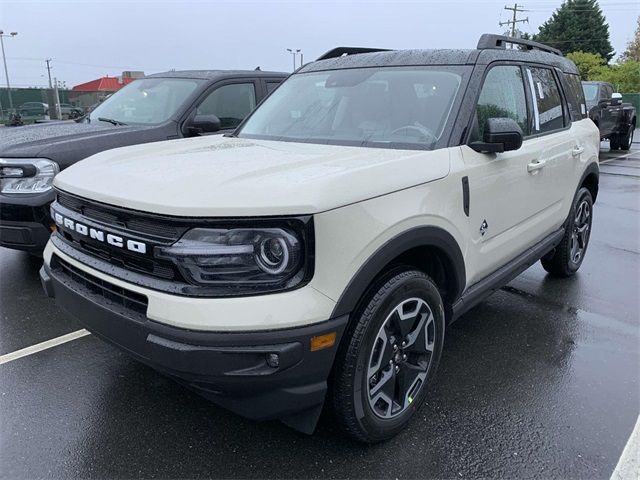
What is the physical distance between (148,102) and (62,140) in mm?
1369

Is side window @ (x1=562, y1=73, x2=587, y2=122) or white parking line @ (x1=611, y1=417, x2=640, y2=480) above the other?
side window @ (x1=562, y1=73, x2=587, y2=122)

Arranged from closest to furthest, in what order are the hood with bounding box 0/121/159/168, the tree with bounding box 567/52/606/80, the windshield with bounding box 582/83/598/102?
1. the hood with bounding box 0/121/159/168
2. the windshield with bounding box 582/83/598/102
3. the tree with bounding box 567/52/606/80

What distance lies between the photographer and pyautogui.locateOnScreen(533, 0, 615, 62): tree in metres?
55.9

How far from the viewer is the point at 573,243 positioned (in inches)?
191

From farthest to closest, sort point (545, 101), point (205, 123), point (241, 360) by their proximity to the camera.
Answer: point (205, 123) < point (545, 101) < point (241, 360)

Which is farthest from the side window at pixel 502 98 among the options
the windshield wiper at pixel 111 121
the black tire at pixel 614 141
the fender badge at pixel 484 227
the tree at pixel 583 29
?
the tree at pixel 583 29

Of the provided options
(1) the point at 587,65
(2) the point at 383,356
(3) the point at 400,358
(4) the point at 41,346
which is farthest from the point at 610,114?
(1) the point at 587,65

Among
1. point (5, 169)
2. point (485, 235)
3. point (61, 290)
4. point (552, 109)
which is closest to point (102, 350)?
point (61, 290)

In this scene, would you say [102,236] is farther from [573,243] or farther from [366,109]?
[573,243]

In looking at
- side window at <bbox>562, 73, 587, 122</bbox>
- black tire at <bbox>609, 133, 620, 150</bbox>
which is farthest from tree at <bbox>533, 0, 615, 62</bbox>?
side window at <bbox>562, 73, 587, 122</bbox>

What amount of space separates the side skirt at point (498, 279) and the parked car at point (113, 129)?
2979mm

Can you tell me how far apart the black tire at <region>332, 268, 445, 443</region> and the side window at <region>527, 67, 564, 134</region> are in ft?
6.32

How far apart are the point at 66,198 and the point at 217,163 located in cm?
79

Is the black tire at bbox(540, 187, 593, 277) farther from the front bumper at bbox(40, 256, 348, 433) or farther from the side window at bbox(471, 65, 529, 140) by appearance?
the front bumper at bbox(40, 256, 348, 433)
